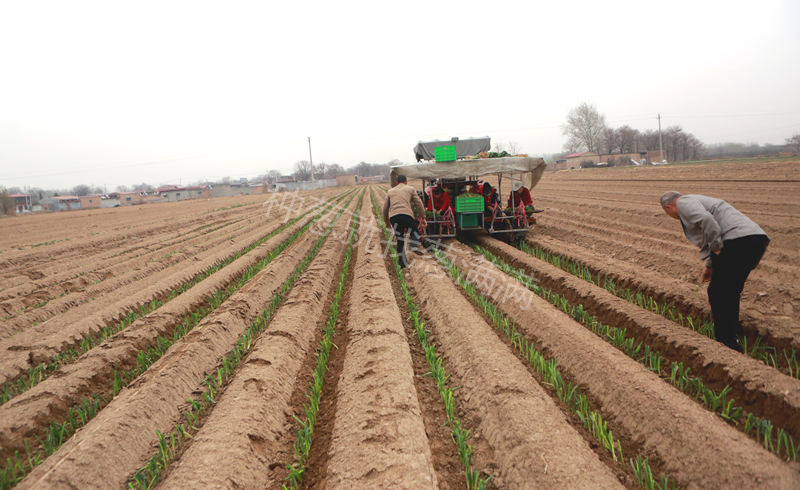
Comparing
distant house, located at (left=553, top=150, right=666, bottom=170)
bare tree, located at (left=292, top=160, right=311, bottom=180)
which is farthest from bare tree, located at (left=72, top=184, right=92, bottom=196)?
distant house, located at (left=553, top=150, right=666, bottom=170)

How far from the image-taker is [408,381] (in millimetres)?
3529

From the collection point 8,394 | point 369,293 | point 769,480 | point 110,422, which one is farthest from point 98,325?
point 769,480

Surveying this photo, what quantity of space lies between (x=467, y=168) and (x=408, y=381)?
6469mm

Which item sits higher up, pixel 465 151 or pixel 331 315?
pixel 465 151

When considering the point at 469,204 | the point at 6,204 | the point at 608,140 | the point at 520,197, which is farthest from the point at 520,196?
the point at 608,140

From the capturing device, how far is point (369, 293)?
6129mm

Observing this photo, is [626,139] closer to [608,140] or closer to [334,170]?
[608,140]

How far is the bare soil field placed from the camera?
2.58 m

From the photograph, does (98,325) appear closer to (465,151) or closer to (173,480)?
(173,480)

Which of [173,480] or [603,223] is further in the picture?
[603,223]

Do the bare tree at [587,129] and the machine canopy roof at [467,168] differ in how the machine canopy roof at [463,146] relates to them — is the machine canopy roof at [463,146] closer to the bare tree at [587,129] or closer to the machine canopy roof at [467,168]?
the machine canopy roof at [467,168]

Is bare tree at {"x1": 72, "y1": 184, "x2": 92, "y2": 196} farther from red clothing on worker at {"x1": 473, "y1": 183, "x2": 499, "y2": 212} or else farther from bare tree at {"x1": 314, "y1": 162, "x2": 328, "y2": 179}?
red clothing on worker at {"x1": 473, "y1": 183, "x2": 499, "y2": 212}

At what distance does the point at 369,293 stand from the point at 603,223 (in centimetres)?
856

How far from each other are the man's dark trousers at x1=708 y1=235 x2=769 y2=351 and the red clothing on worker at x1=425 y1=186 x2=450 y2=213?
651cm
